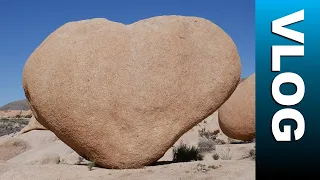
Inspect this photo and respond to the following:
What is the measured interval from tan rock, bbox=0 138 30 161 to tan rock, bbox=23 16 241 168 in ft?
27.8

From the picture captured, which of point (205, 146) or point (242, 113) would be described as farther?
point (205, 146)

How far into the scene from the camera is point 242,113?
46.2ft

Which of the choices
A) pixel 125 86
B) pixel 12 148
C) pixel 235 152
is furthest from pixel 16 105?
pixel 125 86

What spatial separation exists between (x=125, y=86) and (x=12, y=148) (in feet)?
34.6

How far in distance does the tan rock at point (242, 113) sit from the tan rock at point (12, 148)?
7978 millimetres

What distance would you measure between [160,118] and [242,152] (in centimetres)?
565

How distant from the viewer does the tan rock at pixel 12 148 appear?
1617cm

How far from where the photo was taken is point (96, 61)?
26.2ft

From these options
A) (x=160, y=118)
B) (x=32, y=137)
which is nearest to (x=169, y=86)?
(x=160, y=118)

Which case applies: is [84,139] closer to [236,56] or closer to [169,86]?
[169,86]

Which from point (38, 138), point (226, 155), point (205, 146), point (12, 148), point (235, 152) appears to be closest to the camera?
point (226, 155)

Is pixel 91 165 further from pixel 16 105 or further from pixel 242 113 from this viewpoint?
pixel 16 105

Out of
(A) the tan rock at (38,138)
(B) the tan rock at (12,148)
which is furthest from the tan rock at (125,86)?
(A) the tan rock at (38,138)

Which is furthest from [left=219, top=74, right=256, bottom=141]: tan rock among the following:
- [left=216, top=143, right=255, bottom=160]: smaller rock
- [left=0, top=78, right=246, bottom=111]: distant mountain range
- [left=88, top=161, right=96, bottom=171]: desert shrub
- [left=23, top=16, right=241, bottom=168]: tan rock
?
[left=0, top=78, right=246, bottom=111]: distant mountain range
